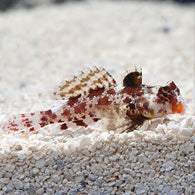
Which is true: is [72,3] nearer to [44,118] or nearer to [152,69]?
[152,69]

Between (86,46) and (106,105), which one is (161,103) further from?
(86,46)

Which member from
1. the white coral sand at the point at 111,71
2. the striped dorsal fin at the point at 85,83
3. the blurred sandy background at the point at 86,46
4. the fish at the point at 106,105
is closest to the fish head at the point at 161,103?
the fish at the point at 106,105

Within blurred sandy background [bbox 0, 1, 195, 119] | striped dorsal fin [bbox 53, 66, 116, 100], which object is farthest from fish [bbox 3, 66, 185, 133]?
blurred sandy background [bbox 0, 1, 195, 119]

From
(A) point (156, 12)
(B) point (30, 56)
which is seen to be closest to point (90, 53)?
(B) point (30, 56)

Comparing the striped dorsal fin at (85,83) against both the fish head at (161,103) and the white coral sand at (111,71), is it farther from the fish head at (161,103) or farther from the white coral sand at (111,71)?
the fish head at (161,103)

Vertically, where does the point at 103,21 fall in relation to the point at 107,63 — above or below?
above

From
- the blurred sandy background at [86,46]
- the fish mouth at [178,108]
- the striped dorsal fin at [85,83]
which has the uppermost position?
the blurred sandy background at [86,46]

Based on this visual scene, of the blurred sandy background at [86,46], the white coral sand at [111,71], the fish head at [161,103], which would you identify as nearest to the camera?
the white coral sand at [111,71]

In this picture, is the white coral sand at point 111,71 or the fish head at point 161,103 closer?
the white coral sand at point 111,71
